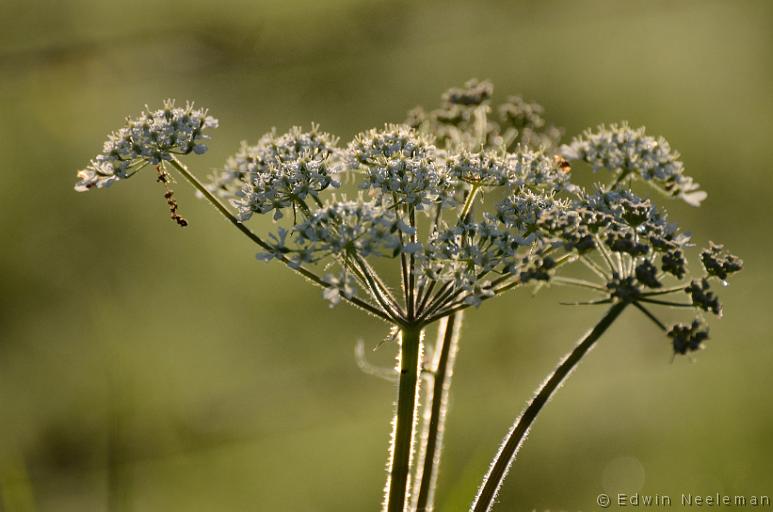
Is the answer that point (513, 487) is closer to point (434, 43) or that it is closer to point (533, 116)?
point (533, 116)

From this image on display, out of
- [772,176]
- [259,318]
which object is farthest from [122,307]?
[772,176]

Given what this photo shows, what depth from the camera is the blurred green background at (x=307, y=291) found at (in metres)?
8.05

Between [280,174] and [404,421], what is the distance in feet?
4.36

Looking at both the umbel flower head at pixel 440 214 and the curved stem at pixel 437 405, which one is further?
the curved stem at pixel 437 405

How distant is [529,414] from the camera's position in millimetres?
3668

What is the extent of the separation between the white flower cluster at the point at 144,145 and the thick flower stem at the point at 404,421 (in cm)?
154

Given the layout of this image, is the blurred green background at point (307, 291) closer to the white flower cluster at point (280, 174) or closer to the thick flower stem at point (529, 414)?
the white flower cluster at point (280, 174)

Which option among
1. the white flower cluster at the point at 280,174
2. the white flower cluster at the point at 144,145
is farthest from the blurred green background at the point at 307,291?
the white flower cluster at the point at 280,174

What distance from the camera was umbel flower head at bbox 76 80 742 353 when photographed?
388 cm

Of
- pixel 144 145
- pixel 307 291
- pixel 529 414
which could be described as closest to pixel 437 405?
pixel 529 414

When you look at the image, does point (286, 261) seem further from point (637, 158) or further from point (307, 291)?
point (307, 291)

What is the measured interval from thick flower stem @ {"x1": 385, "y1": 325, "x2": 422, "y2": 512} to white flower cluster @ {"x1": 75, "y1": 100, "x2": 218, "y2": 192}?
154 centimetres

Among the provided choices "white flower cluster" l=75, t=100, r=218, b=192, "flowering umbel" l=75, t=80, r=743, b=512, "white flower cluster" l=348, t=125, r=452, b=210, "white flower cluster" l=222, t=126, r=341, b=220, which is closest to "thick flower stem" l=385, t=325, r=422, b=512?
"flowering umbel" l=75, t=80, r=743, b=512

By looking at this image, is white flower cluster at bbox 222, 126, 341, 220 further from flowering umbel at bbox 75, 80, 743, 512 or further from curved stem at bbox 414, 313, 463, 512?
curved stem at bbox 414, 313, 463, 512
